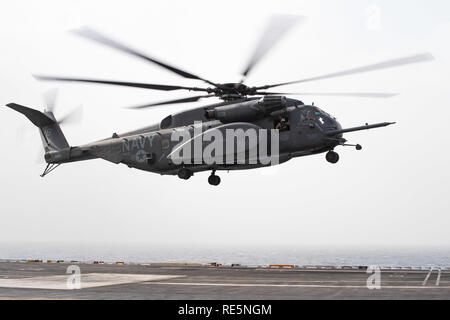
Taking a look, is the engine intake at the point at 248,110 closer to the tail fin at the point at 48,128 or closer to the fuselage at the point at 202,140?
the fuselage at the point at 202,140

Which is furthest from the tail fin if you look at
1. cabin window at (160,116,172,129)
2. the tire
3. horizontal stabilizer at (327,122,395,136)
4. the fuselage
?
horizontal stabilizer at (327,122,395,136)

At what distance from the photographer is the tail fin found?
31812 millimetres

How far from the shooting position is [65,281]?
24.0 meters

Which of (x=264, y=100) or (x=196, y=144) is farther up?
(x=264, y=100)

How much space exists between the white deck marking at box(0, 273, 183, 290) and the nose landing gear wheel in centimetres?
544

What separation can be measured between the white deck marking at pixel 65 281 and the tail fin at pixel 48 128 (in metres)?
8.81

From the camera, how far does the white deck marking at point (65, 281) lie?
2194cm

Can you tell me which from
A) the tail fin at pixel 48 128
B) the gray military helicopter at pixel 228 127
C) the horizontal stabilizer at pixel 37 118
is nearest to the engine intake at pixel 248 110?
the gray military helicopter at pixel 228 127

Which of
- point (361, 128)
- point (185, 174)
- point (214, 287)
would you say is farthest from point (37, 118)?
point (361, 128)

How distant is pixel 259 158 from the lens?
24344 millimetres
